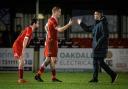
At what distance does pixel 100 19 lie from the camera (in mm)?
18125

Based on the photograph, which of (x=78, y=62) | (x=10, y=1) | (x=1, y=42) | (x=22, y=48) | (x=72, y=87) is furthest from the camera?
(x=10, y=1)

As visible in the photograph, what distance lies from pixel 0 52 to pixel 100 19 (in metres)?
9.10

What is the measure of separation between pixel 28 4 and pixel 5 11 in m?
1.37

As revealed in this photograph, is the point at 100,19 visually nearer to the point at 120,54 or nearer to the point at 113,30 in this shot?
the point at 120,54

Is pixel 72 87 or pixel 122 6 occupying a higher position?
pixel 122 6

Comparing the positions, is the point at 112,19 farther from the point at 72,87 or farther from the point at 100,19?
the point at 72,87

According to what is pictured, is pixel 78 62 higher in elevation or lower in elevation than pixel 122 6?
lower

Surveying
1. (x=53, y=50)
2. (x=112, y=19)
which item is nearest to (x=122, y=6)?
(x=112, y=19)

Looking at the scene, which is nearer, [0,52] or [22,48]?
[22,48]

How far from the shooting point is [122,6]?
113ft

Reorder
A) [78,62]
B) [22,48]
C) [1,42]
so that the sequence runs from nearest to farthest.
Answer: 1. [22,48]
2. [78,62]
3. [1,42]

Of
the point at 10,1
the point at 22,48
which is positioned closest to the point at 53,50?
the point at 22,48

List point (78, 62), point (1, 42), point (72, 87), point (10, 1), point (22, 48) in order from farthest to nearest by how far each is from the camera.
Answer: point (10, 1)
point (1, 42)
point (78, 62)
point (22, 48)
point (72, 87)

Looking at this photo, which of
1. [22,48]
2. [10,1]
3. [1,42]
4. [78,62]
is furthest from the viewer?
[10,1]
